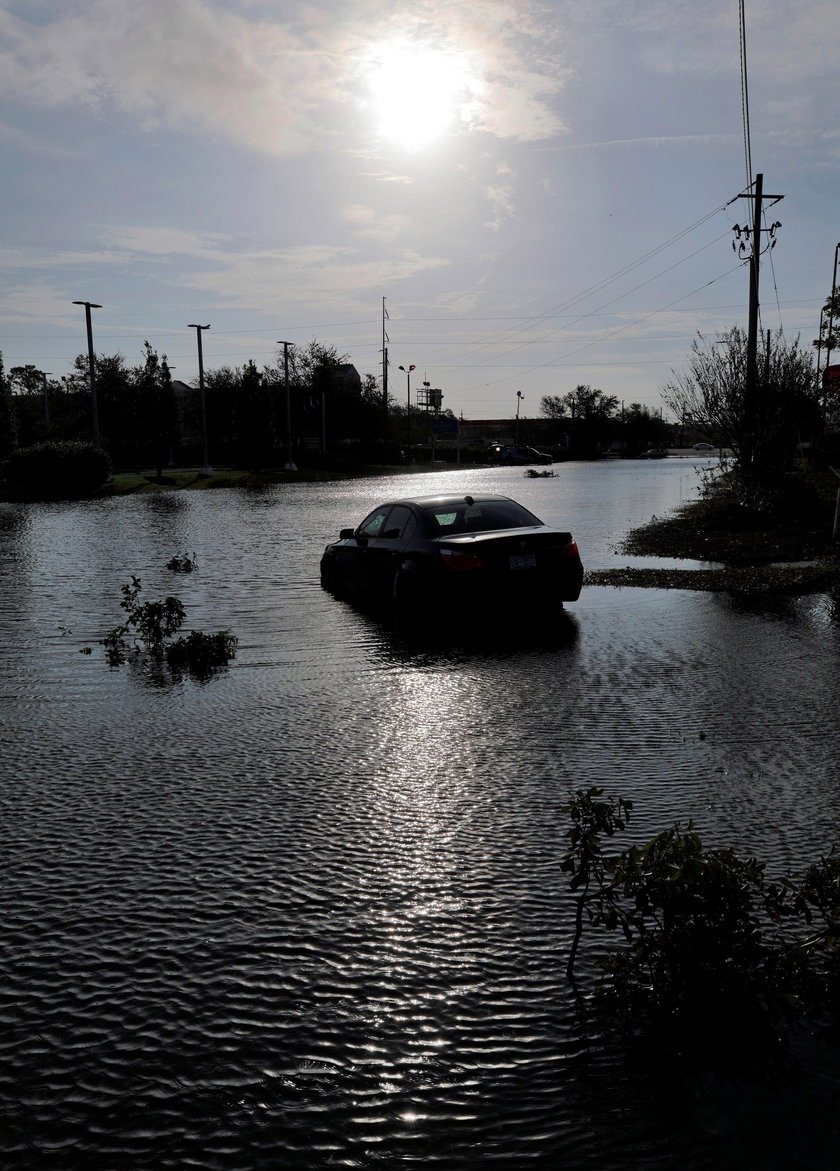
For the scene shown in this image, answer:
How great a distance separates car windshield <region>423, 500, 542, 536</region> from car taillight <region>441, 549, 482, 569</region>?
562 millimetres

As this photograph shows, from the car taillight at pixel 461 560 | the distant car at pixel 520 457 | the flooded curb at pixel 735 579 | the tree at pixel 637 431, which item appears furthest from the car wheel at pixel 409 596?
the tree at pixel 637 431

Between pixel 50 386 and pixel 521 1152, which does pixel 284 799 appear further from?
pixel 50 386

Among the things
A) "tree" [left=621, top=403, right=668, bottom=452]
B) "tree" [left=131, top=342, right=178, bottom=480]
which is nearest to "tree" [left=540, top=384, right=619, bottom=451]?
"tree" [left=621, top=403, right=668, bottom=452]

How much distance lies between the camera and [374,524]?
13.7 m

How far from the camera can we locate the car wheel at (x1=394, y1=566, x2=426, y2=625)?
1169cm

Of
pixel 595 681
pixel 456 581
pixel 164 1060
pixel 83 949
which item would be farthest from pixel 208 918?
pixel 456 581

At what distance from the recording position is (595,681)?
8.70m

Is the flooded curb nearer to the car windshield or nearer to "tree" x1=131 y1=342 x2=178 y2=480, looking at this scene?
the car windshield

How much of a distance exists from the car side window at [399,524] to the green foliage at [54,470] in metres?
38.4

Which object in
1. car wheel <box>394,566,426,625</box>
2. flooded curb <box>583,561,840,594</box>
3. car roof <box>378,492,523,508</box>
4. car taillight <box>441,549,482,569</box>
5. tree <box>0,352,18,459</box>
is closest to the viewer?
car taillight <box>441,549,482,569</box>

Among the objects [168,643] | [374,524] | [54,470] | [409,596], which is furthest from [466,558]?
[54,470]

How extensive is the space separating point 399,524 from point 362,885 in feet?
28.5

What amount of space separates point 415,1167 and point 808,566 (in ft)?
51.2

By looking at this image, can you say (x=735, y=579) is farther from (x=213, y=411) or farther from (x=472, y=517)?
(x=213, y=411)
